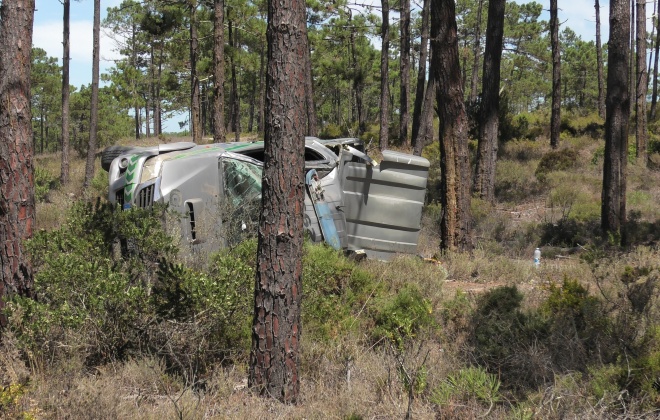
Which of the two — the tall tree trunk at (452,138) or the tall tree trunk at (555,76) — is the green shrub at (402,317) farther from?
the tall tree trunk at (555,76)

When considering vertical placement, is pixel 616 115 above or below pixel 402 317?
above

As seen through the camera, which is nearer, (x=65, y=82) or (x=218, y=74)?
(x=218, y=74)

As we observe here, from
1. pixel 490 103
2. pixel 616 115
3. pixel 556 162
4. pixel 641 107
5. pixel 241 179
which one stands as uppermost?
pixel 641 107

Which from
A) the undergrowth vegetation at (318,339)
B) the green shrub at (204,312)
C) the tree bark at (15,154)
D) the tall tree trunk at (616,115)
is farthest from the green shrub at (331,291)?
the tall tree trunk at (616,115)

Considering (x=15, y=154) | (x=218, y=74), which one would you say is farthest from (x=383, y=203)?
(x=218, y=74)

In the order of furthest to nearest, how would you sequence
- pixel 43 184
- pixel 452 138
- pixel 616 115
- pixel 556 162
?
pixel 43 184, pixel 556 162, pixel 616 115, pixel 452 138

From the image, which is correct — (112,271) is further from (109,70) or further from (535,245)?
(109,70)

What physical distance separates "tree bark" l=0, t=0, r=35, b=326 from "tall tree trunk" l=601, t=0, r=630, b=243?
9.40m

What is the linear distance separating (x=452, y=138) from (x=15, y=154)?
18.9 ft

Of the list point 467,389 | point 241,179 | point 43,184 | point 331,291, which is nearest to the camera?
point 467,389

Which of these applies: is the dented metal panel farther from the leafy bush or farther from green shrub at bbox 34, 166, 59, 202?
green shrub at bbox 34, 166, 59, 202

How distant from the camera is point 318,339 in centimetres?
625

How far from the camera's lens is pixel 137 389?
523 cm

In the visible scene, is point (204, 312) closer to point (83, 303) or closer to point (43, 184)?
point (83, 303)
